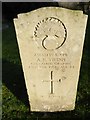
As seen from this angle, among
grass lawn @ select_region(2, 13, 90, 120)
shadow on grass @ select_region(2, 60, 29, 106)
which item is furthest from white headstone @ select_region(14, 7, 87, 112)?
shadow on grass @ select_region(2, 60, 29, 106)

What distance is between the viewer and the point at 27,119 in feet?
18.3

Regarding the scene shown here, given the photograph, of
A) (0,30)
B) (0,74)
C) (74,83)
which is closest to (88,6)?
(0,30)

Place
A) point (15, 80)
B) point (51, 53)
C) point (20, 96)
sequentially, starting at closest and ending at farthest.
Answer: point (51, 53)
point (20, 96)
point (15, 80)

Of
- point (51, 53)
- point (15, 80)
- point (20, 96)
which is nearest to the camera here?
point (51, 53)

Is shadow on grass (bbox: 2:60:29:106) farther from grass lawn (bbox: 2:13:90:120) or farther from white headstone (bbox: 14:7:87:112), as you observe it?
white headstone (bbox: 14:7:87:112)

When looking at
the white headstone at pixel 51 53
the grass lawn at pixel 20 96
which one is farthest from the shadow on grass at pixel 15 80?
the white headstone at pixel 51 53

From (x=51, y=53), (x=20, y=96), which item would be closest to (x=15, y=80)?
(x=20, y=96)

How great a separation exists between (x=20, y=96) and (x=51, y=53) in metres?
1.45

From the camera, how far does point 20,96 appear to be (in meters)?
6.39

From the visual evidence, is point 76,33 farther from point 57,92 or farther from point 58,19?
point 57,92

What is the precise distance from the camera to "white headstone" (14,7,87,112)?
5.09 m

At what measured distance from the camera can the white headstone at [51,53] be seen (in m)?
5.09

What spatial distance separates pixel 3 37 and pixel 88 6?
4169mm

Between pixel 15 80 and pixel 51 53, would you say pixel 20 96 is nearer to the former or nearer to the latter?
pixel 15 80
